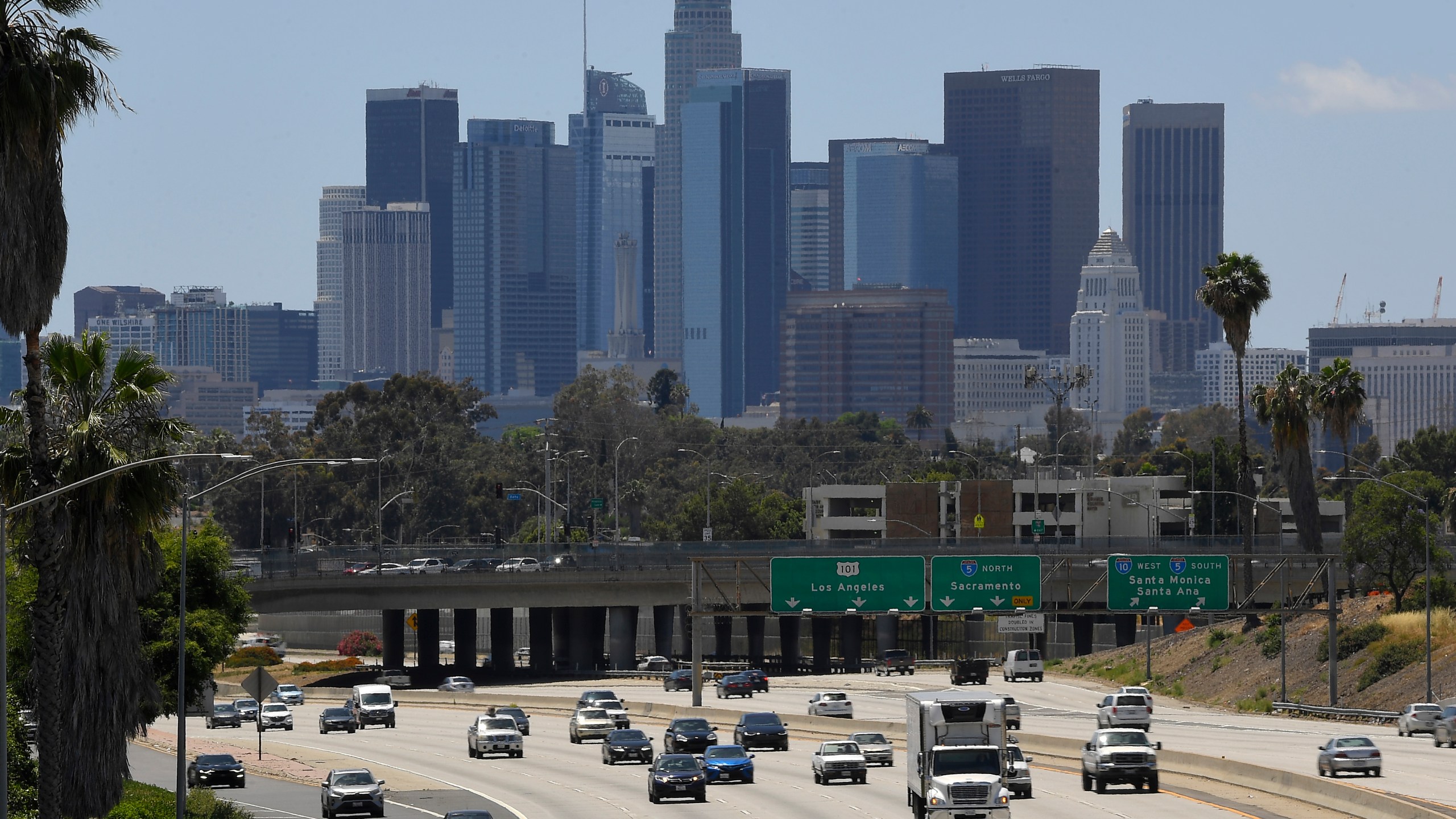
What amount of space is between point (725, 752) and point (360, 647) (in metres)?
101

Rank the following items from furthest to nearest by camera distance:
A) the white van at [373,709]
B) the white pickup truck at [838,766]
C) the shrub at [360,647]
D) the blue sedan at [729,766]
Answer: the shrub at [360,647]
the white van at [373,709]
the blue sedan at [729,766]
the white pickup truck at [838,766]

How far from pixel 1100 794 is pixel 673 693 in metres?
49.3

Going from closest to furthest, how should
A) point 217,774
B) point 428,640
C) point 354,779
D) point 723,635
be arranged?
point 354,779, point 217,774, point 428,640, point 723,635

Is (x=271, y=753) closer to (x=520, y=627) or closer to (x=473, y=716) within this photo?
(x=473, y=716)

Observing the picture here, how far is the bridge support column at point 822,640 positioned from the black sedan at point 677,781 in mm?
83231

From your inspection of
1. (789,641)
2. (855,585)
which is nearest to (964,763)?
(855,585)

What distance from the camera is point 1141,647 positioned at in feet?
354

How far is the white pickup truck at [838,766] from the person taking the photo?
52.1m

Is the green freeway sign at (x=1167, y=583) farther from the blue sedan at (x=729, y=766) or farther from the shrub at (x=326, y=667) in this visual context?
the shrub at (x=326, y=667)

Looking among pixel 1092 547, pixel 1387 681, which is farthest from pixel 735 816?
pixel 1092 547

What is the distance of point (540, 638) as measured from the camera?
13075cm

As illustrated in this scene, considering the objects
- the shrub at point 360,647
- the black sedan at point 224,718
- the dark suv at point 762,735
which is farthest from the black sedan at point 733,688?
the shrub at point 360,647

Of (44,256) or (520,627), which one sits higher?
(44,256)

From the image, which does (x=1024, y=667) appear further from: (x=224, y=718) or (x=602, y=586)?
(x=224, y=718)
